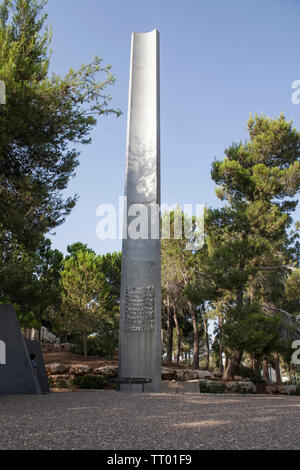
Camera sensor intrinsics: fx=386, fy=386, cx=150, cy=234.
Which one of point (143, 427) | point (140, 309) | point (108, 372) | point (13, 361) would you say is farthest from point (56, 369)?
point (143, 427)

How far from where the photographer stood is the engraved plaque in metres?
12.2

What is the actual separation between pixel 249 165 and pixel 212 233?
13.3 ft

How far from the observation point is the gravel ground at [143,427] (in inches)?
151

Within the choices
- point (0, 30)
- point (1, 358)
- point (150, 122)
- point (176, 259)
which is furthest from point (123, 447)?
point (176, 259)

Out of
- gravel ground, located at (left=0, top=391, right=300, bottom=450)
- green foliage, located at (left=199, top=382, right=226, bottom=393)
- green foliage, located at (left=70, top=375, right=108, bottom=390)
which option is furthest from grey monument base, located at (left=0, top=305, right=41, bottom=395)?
green foliage, located at (left=199, top=382, right=226, bottom=393)

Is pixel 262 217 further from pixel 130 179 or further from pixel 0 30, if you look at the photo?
pixel 0 30

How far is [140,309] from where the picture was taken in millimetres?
12438

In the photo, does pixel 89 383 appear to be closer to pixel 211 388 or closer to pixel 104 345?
pixel 211 388

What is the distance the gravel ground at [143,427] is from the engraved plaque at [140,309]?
531 centimetres

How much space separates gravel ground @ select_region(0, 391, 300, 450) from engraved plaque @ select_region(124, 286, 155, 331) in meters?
5.31

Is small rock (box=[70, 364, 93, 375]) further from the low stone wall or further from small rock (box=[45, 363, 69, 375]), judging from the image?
small rock (box=[45, 363, 69, 375])

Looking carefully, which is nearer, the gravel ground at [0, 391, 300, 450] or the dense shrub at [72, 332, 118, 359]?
the gravel ground at [0, 391, 300, 450]

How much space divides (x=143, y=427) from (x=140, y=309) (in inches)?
305

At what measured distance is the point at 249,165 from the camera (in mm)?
19344
